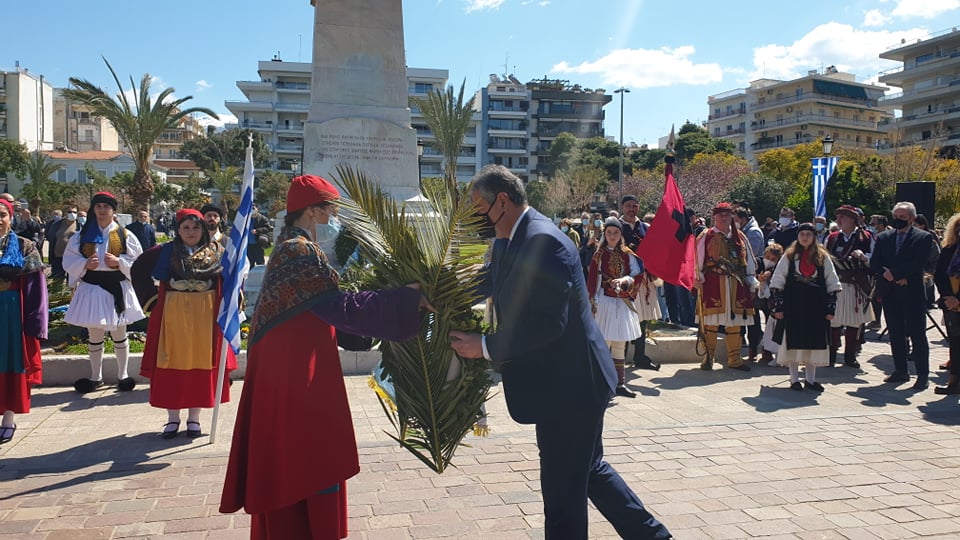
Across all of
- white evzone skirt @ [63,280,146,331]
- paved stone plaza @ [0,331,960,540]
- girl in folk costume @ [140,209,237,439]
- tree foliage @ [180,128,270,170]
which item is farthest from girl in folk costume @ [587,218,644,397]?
tree foliage @ [180,128,270,170]

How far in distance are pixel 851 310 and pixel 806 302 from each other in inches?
81.3

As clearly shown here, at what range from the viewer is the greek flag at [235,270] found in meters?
5.82

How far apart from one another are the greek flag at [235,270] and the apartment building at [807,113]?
9161 centimetres

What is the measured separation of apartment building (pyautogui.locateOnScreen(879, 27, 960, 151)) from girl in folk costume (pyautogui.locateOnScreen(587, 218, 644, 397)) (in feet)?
243

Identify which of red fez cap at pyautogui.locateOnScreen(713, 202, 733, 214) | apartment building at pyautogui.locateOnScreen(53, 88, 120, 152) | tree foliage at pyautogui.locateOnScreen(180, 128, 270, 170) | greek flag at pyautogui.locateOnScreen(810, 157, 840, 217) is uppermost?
apartment building at pyautogui.locateOnScreen(53, 88, 120, 152)

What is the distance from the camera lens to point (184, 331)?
607 centimetres

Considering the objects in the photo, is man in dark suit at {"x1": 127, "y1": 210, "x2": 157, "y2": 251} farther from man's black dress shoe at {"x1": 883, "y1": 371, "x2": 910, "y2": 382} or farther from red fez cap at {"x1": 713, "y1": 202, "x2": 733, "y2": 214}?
man's black dress shoe at {"x1": 883, "y1": 371, "x2": 910, "y2": 382}

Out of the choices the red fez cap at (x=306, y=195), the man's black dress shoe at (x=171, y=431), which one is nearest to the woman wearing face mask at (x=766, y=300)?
the man's black dress shoe at (x=171, y=431)

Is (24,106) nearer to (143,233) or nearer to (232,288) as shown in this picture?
(143,233)

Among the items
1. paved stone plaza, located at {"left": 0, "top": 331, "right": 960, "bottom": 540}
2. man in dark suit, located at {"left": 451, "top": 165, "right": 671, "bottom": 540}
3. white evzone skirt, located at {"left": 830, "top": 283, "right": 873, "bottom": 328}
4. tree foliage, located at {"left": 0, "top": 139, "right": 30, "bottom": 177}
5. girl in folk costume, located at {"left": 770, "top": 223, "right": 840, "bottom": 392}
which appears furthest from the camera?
tree foliage, located at {"left": 0, "top": 139, "right": 30, "bottom": 177}

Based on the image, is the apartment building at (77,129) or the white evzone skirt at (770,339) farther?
the apartment building at (77,129)

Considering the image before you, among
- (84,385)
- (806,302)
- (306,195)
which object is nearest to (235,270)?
(306,195)

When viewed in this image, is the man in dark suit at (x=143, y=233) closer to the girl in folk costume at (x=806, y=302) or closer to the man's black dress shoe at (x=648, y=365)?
the man's black dress shoe at (x=648, y=365)

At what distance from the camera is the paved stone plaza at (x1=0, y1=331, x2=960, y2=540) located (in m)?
4.26
